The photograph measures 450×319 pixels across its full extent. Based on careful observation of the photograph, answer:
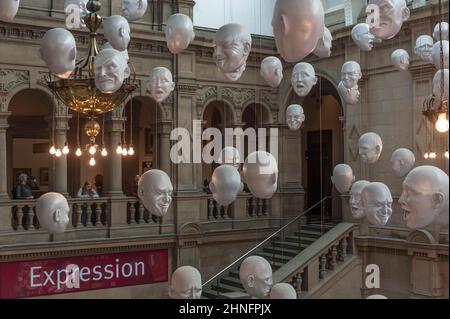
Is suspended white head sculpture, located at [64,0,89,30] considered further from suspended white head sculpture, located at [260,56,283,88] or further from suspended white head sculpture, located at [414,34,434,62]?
suspended white head sculpture, located at [414,34,434,62]

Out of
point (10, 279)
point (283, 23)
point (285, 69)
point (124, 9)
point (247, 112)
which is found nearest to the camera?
point (283, 23)

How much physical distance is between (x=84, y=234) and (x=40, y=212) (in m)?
6.52

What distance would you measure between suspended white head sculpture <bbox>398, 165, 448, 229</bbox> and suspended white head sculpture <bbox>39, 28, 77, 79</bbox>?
3451mm

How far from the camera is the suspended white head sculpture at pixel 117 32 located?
692 cm

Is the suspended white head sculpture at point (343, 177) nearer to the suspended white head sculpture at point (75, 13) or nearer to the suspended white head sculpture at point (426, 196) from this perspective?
the suspended white head sculpture at point (426, 196)

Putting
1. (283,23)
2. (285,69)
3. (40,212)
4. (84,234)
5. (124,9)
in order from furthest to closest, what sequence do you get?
(285,69) → (84,234) → (124,9) → (40,212) → (283,23)

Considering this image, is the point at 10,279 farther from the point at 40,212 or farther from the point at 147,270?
the point at 40,212

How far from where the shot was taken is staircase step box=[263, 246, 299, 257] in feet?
46.4

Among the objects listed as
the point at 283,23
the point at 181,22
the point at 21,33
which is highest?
the point at 21,33

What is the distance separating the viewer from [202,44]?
14586 mm

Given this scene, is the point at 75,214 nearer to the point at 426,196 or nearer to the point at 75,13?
the point at 75,13

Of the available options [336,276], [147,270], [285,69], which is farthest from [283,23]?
[285,69]

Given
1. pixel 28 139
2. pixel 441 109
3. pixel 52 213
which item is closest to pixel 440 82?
pixel 441 109

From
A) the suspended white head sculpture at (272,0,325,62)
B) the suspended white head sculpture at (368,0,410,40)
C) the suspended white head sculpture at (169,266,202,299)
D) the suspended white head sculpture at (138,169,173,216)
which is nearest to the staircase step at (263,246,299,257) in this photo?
the suspended white head sculpture at (169,266,202,299)
